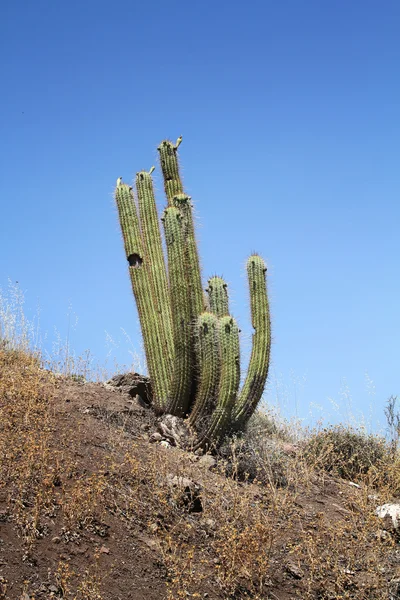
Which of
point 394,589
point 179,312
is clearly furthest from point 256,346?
point 394,589

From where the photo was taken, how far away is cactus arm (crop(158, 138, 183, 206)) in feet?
34.2

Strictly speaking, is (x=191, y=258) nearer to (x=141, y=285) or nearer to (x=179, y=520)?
(x=141, y=285)

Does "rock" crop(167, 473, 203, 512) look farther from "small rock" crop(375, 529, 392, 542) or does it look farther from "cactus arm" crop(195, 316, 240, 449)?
"cactus arm" crop(195, 316, 240, 449)

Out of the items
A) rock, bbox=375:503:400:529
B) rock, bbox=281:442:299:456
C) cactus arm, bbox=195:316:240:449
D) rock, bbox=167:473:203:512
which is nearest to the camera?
rock, bbox=167:473:203:512

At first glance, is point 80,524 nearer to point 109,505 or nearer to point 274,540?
point 109,505

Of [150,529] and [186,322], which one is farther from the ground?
[186,322]

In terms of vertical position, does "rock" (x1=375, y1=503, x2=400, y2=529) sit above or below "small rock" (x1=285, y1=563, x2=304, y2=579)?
above

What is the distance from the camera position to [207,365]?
873 cm

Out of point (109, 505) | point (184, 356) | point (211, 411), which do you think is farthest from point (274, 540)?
point (184, 356)

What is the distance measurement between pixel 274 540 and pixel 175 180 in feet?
20.2

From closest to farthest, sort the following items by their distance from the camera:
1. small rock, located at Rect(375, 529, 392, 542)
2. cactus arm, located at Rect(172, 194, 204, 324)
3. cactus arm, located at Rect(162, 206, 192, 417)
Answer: small rock, located at Rect(375, 529, 392, 542)
cactus arm, located at Rect(162, 206, 192, 417)
cactus arm, located at Rect(172, 194, 204, 324)

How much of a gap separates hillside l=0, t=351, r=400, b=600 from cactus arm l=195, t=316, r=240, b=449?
83 centimetres

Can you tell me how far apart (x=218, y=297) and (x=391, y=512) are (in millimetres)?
3672

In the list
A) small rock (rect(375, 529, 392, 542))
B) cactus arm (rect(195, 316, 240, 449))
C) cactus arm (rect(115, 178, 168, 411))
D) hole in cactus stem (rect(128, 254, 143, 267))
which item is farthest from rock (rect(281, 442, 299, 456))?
hole in cactus stem (rect(128, 254, 143, 267))
